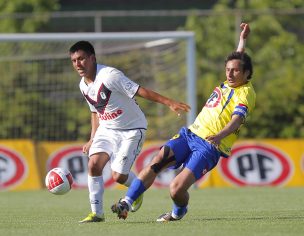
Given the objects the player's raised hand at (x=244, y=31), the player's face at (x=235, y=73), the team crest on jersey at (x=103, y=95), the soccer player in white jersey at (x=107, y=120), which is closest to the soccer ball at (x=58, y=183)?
A: the soccer player in white jersey at (x=107, y=120)

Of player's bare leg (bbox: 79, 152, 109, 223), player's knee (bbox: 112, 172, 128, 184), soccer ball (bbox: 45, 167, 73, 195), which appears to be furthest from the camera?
player's knee (bbox: 112, 172, 128, 184)

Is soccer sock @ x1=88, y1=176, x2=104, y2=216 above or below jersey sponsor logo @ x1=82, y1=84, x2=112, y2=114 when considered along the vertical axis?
below

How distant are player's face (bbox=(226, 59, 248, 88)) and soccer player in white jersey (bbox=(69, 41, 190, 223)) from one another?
0.97 metres

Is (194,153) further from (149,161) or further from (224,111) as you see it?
(149,161)

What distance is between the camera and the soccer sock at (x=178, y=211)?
1079 centimetres

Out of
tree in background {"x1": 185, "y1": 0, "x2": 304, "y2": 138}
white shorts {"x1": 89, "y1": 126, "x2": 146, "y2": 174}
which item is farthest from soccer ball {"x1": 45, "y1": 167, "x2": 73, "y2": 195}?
tree in background {"x1": 185, "y1": 0, "x2": 304, "y2": 138}

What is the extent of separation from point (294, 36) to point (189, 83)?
5573mm

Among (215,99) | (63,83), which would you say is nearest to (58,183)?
(215,99)

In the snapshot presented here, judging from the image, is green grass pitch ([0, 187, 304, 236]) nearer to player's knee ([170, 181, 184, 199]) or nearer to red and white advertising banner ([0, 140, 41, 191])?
player's knee ([170, 181, 184, 199])

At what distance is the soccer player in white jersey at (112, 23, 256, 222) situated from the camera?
34.2 ft

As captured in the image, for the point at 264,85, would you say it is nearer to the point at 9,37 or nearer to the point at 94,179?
the point at 9,37

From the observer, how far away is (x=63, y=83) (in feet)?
71.4

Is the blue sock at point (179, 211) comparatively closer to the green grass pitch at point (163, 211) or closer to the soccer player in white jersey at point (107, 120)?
the green grass pitch at point (163, 211)

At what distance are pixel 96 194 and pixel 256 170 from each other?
10.5 meters
